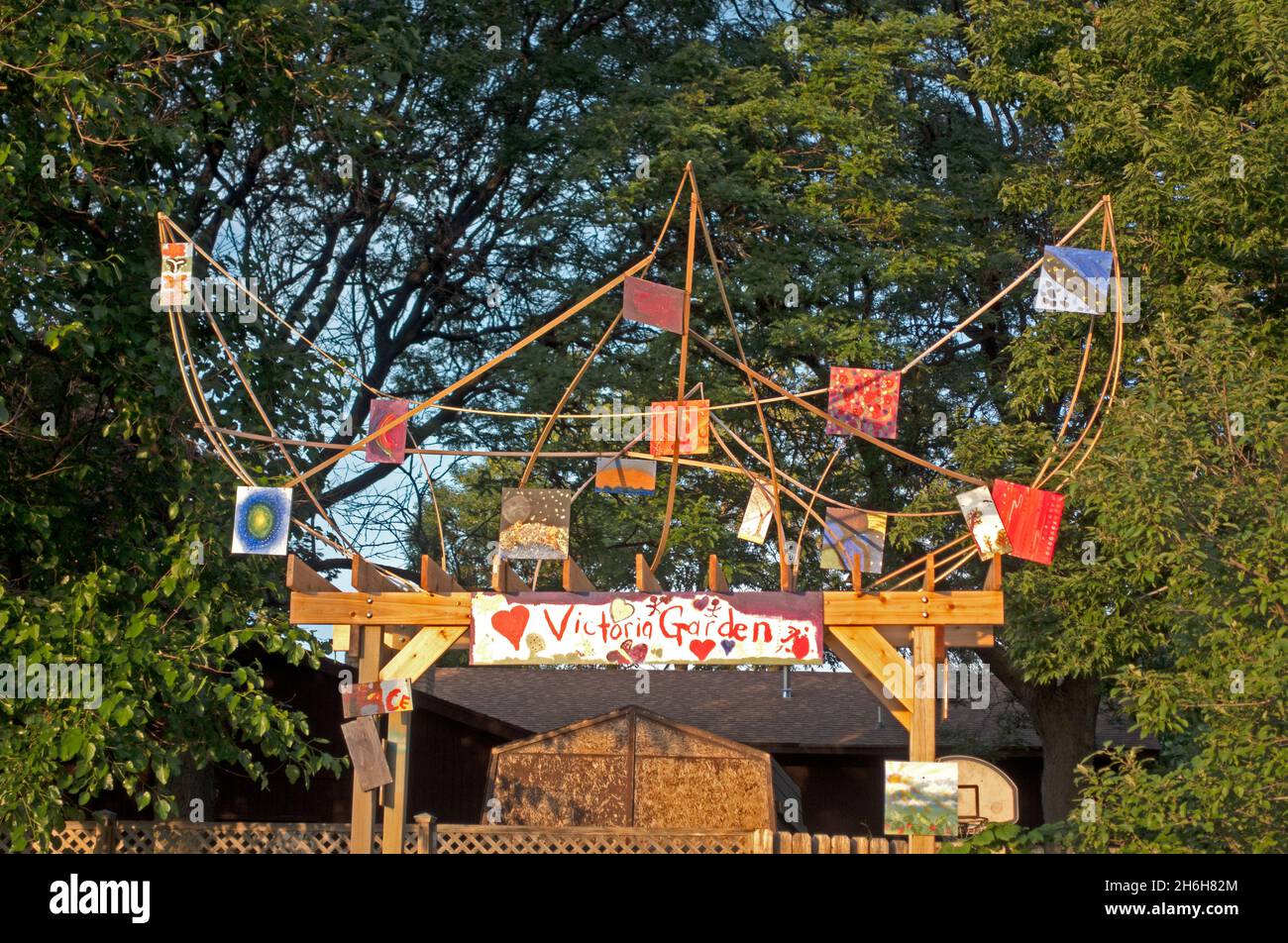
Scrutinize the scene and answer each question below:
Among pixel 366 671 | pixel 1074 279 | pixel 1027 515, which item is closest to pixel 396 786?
pixel 366 671


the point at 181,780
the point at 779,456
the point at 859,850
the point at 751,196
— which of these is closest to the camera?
the point at 859,850

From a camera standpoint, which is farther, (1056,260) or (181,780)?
(181,780)

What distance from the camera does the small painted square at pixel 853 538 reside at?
10492 mm

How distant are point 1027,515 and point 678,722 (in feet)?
24.2

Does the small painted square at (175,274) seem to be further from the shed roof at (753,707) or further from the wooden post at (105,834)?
the shed roof at (753,707)

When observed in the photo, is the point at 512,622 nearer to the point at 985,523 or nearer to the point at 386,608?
the point at 386,608

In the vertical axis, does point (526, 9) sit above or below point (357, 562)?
above

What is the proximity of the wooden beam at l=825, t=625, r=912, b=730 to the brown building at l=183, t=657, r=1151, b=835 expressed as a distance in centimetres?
609

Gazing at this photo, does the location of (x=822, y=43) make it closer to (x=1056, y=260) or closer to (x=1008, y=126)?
(x=1008, y=126)

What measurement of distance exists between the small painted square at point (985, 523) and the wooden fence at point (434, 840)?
226cm

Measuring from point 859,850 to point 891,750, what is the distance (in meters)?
9.92

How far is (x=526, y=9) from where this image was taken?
18.8m
